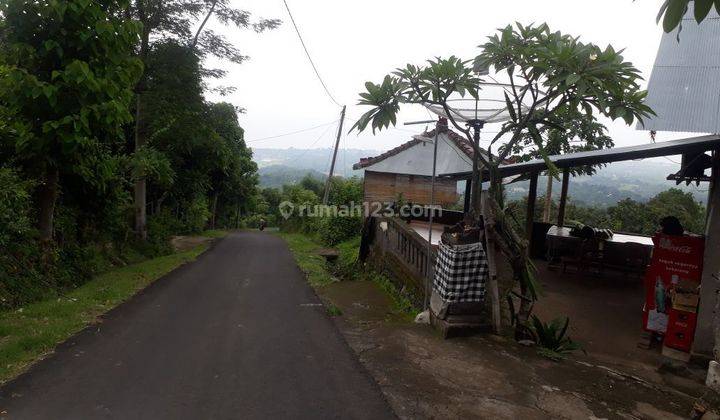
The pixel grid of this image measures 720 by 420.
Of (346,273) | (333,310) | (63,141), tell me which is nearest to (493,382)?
(333,310)

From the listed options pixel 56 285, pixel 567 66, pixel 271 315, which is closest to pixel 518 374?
pixel 567 66

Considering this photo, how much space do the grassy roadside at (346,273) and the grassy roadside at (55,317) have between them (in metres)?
3.76

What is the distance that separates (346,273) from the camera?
12180 millimetres

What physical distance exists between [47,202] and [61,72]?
2844 millimetres

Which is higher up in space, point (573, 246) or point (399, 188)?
point (399, 188)

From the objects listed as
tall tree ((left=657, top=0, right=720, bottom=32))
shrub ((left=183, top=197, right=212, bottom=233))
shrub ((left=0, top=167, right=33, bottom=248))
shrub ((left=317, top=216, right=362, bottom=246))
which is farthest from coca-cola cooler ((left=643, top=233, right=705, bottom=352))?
shrub ((left=183, top=197, right=212, bottom=233))

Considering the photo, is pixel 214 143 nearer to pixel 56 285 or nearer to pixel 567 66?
pixel 56 285

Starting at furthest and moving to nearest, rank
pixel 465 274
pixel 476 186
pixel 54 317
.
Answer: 1. pixel 54 317
2. pixel 476 186
3. pixel 465 274

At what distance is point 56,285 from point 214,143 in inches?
354

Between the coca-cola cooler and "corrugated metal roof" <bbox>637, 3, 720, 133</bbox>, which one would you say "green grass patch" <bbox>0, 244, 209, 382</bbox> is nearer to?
"corrugated metal roof" <bbox>637, 3, 720, 133</bbox>

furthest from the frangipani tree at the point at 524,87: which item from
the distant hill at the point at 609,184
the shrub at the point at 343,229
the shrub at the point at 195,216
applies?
the shrub at the point at 195,216

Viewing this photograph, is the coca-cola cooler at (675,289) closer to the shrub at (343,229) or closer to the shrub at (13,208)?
the shrub at (13,208)

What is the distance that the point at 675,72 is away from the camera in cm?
595

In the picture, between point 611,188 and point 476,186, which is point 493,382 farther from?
point 611,188
